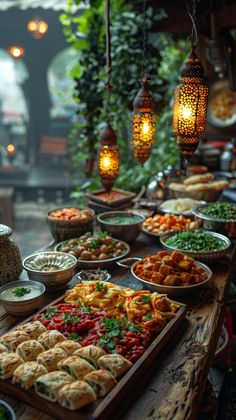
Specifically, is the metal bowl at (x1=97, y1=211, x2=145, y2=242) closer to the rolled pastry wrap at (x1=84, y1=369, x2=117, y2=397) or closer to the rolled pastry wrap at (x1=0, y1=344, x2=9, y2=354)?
the rolled pastry wrap at (x1=0, y1=344, x2=9, y2=354)

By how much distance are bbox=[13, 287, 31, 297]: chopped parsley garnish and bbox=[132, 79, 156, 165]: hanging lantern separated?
1.59 meters

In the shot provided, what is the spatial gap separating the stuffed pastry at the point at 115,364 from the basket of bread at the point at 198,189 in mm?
3085

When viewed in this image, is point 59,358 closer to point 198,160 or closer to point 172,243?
point 172,243

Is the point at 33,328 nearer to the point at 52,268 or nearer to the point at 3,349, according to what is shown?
the point at 3,349

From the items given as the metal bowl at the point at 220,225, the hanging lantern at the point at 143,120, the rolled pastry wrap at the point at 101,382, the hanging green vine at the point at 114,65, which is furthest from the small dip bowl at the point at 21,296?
the hanging green vine at the point at 114,65

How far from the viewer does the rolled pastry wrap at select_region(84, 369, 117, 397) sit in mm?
1820

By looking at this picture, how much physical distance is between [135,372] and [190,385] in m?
0.31

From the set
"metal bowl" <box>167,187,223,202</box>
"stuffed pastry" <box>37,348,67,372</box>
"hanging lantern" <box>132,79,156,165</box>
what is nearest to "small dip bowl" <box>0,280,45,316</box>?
"stuffed pastry" <box>37,348,67,372</box>

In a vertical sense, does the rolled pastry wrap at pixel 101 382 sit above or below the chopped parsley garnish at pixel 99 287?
below

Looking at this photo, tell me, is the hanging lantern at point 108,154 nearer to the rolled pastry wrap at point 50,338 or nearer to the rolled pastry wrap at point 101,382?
the rolled pastry wrap at point 50,338

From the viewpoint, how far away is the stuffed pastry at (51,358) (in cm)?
194

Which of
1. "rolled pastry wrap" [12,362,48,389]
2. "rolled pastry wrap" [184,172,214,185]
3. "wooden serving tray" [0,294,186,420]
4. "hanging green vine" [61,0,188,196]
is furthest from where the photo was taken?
"hanging green vine" [61,0,188,196]

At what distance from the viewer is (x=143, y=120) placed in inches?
133

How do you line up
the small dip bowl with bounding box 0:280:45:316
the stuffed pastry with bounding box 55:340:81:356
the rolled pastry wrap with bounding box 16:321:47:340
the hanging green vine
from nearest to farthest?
the stuffed pastry with bounding box 55:340:81:356, the rolled pastry wrap with bounding box 16:321:47:340, the small dip bowl with bounding box 0:280:45:316, the hanging green vine
